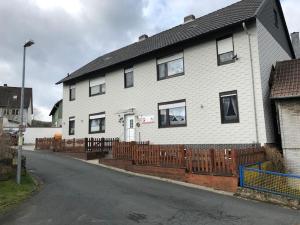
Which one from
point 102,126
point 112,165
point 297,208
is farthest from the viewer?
point 102,126

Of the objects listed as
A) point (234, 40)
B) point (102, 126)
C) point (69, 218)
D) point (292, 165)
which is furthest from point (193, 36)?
point (69, 218)

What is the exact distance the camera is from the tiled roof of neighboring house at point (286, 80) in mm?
14539

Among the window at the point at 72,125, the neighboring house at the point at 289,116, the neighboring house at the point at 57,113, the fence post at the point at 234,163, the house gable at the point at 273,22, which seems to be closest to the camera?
the fence post at the point at 234,163

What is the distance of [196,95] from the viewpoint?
1708 cm

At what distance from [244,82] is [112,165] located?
8.32 metres

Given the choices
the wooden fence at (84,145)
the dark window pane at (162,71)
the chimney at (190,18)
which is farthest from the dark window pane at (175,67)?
the wooden fence at (84,145)

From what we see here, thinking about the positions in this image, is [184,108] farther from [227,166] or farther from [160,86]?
[227,166]

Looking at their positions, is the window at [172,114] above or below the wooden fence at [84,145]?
above

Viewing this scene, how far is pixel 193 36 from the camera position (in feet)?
55.7

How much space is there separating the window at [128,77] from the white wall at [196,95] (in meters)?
0.33

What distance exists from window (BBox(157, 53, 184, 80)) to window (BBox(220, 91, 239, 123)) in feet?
11.2

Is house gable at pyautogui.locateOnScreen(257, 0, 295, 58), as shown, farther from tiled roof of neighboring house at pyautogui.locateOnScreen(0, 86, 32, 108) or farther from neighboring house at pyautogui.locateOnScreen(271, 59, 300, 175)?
tiled roof of neighboring house at pyautogui.locateOnScreen(0, 86, 32, 108)

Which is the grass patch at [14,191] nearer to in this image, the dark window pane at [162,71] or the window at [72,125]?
the dark window pane at [162,71]

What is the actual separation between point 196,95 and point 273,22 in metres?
6.90
